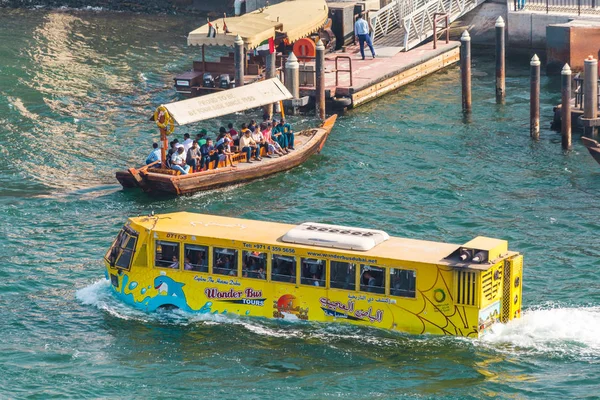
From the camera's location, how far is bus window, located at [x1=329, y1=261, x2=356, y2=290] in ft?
87.7

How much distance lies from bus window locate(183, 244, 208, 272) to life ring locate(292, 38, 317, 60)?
78.3 feet

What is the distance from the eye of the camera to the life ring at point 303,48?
1992 inches

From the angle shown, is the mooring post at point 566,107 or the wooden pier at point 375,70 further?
the wooden pier at point 375,70

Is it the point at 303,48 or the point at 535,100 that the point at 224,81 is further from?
the point at 535,100

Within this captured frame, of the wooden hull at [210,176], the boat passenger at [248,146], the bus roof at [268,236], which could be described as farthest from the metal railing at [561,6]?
the bus roof at [268,236]

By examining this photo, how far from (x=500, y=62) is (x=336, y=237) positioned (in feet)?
74.4

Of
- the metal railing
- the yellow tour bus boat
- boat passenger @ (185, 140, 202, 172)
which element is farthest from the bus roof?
the metal railing

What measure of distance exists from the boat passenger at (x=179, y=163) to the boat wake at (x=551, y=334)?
1411cm

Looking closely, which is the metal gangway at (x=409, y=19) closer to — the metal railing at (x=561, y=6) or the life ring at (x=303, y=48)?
the metal railing at (x=561, y=6)

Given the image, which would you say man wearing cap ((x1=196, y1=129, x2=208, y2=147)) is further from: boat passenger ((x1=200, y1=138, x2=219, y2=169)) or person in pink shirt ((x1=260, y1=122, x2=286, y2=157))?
person in pink shirt ((x1=260, y1=122, x2=286, y2=157))

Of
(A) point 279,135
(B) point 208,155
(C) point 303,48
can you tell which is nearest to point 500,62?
(C) point 303,48

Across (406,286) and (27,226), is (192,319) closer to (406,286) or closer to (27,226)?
(406,286)

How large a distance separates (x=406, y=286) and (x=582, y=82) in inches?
800

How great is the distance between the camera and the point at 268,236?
27844mm
